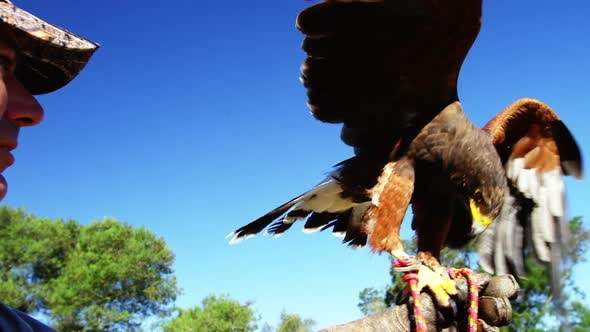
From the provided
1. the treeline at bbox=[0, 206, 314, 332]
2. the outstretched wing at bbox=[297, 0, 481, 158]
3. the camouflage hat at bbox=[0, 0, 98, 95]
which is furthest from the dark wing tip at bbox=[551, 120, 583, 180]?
the treeline at bbox=[0, 206, 314, 332]

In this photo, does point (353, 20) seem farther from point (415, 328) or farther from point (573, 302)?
point (573, 302)

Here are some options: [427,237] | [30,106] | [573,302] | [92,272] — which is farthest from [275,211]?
[92,272]

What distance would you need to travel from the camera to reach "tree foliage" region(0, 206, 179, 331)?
22.6 m

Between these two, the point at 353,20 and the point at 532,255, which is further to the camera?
the point at 532,255

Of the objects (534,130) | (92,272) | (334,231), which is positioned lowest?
(334,231)

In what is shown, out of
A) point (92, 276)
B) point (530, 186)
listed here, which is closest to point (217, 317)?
point (92, 276)

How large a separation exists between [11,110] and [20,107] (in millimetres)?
24

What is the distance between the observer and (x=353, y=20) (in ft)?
10.7

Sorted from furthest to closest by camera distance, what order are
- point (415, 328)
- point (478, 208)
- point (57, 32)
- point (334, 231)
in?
point (334, 231) → point (478, 208) → point (415, 328) → point (57, 32)

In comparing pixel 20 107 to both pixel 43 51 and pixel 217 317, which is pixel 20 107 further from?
pixel 217 317

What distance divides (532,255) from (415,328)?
2185 millimetres

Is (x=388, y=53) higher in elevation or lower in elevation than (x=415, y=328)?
higher

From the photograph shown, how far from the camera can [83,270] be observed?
2281cm

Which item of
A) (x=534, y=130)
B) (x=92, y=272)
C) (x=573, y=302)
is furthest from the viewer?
(x=92, y=272)
